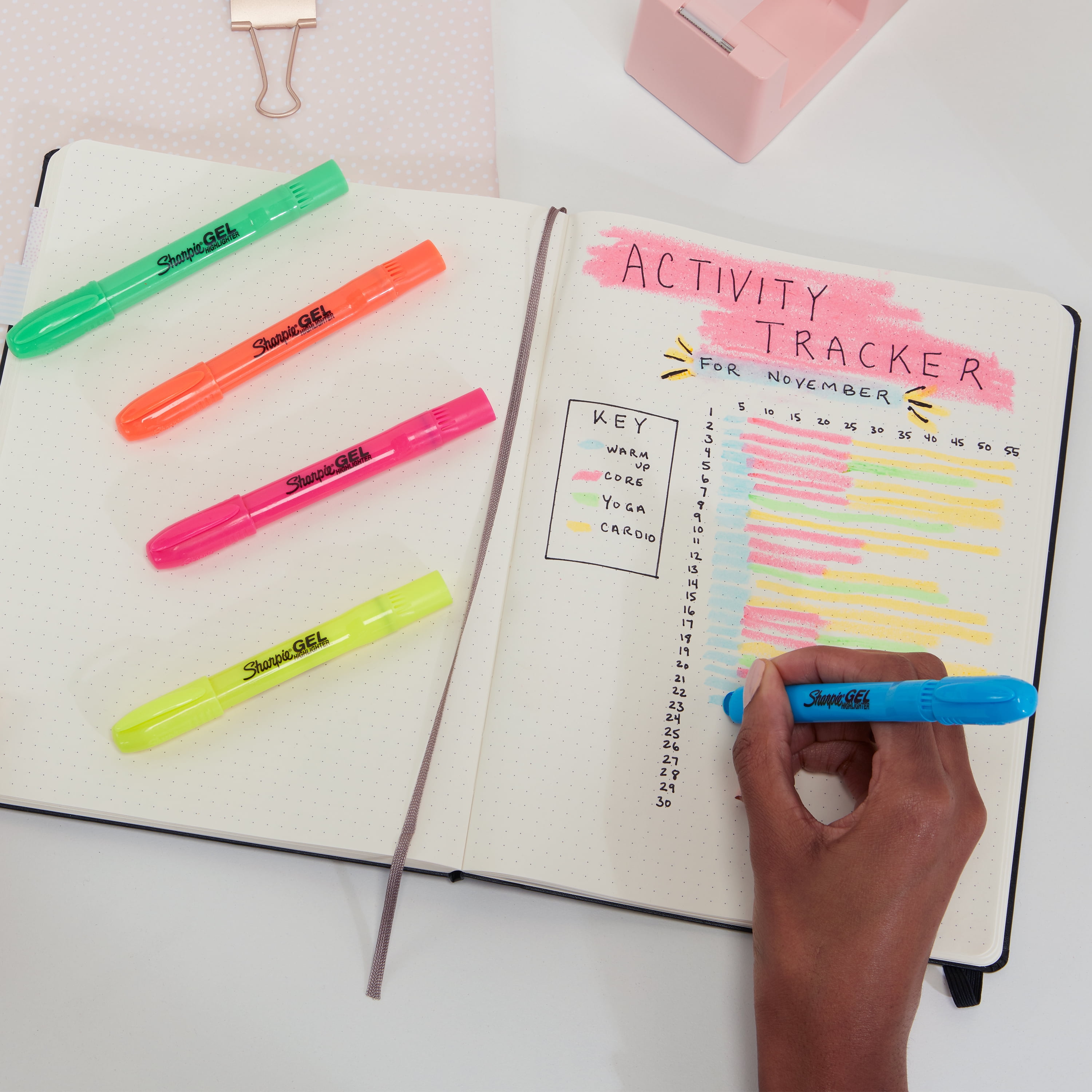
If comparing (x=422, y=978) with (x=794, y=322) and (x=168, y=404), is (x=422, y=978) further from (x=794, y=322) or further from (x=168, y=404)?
(x=794, y=322)

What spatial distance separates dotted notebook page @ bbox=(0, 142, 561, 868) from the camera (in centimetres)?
68

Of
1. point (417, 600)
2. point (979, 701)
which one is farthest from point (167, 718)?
point (979, 701)

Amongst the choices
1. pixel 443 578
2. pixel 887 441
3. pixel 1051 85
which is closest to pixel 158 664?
pixel 443 578

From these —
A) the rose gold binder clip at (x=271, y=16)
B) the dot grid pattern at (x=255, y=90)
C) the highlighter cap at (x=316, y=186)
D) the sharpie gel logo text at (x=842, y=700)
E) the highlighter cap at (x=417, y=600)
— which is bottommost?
the sharpie gel logo text at (x=842, y=700)

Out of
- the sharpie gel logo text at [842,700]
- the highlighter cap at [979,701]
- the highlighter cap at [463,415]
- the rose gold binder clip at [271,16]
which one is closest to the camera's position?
the highlighter cap at [979,701]

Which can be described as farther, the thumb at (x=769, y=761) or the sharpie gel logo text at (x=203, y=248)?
the sharpie gel logo text at (x=203, y=248)

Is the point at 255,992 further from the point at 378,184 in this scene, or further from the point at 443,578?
the point at 378,184

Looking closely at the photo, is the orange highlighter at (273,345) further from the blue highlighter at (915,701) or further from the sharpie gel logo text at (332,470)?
the blue highlighter at (915,701)

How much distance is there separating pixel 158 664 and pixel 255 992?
9.9 inches

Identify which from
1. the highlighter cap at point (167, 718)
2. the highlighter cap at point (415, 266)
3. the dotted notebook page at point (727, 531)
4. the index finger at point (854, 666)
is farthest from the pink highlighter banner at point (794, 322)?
the highlighter cap at point (167, 718)

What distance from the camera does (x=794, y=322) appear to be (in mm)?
771

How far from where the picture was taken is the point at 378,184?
2.65 feet

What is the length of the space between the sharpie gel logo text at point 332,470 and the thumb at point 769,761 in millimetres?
334

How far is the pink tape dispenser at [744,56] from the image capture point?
76 cm
